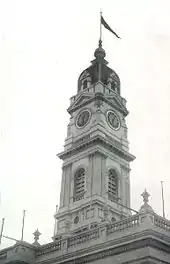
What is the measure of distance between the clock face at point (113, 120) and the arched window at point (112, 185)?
630 centimetres

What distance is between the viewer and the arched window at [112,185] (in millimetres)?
48906

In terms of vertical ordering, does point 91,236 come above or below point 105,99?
below

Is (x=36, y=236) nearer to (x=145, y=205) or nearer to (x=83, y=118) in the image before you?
(x=145, y=205)

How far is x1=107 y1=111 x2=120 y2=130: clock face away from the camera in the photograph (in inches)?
2141

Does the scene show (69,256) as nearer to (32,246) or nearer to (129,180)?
(32,246)

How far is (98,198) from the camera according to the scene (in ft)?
153

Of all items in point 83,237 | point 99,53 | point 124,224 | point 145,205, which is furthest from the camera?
point 99,53

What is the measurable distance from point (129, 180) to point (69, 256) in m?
20.4

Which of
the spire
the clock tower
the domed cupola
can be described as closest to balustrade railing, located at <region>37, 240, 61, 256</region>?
the clock tower

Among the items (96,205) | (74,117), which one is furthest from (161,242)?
(74,117)

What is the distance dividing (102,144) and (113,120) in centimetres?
537

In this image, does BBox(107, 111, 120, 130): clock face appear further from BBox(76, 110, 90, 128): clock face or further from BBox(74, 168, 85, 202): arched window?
BBox(74, 168, 85, 202): arched window

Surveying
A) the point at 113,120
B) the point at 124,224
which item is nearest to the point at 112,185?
the point at 113,120

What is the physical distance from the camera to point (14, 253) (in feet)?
120
